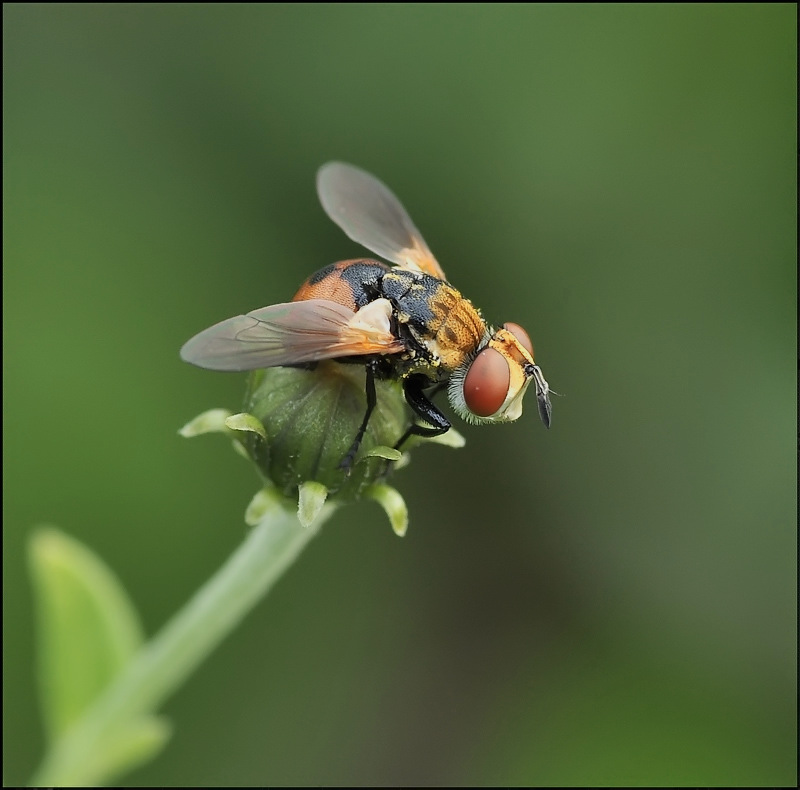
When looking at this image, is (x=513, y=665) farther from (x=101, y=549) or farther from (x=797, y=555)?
(x=101, y=549)

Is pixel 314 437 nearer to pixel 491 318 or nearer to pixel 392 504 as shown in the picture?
pixel 392 504

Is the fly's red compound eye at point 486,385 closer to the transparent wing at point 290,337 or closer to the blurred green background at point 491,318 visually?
the transparent wing at point 290,337

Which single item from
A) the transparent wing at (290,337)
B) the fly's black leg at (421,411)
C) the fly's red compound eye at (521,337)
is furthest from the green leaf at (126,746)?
the fly's red compound eye at (521,337)

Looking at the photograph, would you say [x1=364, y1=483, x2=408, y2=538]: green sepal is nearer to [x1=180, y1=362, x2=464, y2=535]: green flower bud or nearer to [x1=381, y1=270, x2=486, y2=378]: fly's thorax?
[x1=180, y1=362, x2=464, y2=535]: green flower bud

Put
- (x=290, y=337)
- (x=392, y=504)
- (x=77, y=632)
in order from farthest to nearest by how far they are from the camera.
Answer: (x=77, y=632), (x=392, y=504), (x=290, y=337)

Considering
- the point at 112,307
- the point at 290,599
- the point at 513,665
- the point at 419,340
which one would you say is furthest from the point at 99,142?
the point at 513,665

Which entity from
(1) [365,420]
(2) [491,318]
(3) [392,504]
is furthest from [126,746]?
(2) [491,318]

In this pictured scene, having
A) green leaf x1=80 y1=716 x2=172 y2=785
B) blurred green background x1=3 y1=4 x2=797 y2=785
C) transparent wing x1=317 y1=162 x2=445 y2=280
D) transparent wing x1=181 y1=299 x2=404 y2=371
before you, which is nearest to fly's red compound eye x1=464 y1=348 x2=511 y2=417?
transparent wing x1=181 y1=299 x2=404 y2=371

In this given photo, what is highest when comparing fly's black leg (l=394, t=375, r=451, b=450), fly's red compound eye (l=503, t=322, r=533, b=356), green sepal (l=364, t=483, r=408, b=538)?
fly's red compound eye (l=503, t=322, r=533, b=356)
